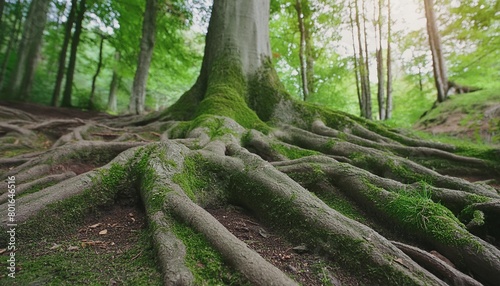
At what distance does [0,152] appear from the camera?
3801mm

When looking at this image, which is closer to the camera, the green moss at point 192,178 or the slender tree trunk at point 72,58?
the green moss at point 192,178

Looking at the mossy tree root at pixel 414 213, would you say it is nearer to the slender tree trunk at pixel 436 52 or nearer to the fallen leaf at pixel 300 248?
the fallen leaf at pixel 300 248

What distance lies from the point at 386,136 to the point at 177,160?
3349 millimetres

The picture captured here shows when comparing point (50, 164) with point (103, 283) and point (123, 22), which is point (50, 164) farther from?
point (123, 22)

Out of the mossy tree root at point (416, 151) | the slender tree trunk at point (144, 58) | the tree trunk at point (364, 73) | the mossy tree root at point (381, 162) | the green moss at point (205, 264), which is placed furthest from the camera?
the tree trunk at point (364, 73)

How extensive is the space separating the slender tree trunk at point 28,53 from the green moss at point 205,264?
36.7 feet

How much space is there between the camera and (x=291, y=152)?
10.6 feet

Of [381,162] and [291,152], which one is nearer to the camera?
[381,162]

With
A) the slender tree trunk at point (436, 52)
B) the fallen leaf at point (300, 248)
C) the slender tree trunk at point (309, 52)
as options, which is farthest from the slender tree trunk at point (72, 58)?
the slender tree trunk at point (436, 52)

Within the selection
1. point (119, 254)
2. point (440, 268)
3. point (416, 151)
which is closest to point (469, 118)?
point (416, 151)

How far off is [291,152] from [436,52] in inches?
352

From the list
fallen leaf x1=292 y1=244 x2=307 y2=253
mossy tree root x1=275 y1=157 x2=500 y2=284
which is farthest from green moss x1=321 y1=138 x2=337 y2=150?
fallen leaf x1=292 y1=244 x2=307 y2=253

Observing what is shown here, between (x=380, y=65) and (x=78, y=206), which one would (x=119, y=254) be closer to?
(x=78, y=206)

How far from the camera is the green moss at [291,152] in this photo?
A: 318 cm
